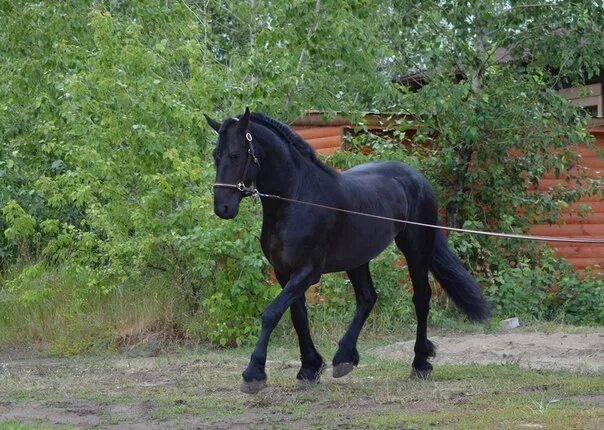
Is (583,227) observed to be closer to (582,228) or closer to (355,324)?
(582,228)

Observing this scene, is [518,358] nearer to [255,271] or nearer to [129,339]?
[255,271]

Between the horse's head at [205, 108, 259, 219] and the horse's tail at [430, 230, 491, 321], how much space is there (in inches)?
101

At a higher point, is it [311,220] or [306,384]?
[311,220]

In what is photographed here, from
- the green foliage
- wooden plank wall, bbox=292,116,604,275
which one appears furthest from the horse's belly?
wooden plank wall, bbox=292,116,604,275

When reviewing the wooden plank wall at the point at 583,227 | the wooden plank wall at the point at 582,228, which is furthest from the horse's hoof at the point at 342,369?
the wooden plank wall at the point at 582,228

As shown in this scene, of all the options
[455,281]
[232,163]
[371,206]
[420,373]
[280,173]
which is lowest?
[420,373]

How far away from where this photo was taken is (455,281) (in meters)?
9.55

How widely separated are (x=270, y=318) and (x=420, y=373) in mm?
1886

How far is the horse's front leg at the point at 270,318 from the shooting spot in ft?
24.1

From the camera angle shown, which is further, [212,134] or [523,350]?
[212,134]

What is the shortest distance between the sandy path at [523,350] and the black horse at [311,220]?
1.23 m

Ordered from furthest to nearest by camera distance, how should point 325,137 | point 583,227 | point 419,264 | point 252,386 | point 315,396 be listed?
point 583,227 < point 325,137 < point 419,264 < point 315,396 < point 252,386

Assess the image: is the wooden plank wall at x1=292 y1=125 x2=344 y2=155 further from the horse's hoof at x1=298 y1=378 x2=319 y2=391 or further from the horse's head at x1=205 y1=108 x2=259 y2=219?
the horse's head at x1=205 y1=108 x2=259 y2=219

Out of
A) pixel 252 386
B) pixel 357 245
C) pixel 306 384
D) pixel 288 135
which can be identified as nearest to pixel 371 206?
pixel 357 245
